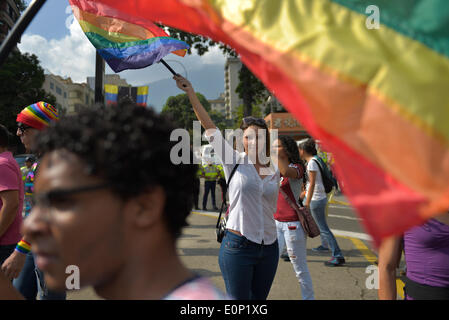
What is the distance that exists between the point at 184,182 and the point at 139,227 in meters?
0.23

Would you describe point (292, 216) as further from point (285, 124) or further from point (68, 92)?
point (68, 92)

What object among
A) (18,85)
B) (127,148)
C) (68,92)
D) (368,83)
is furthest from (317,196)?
(68,92)

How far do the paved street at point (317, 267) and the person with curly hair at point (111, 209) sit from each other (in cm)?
367

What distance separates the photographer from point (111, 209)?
1.08 meters

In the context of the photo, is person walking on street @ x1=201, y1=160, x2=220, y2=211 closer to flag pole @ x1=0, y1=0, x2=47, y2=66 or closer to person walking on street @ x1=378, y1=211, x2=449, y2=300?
person walking on street @ x1=378, y1=211, x2=449, y2=300

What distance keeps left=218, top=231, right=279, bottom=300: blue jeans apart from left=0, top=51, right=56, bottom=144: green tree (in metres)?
29.3

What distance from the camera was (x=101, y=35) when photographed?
2.58m

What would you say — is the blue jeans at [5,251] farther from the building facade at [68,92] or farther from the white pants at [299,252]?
the building facade at [68,92]

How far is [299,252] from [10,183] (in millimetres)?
2722

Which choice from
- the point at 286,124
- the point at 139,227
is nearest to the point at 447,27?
the point at 139,227

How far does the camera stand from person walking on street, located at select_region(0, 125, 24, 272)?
2.82m

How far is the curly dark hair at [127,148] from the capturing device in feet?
3.56

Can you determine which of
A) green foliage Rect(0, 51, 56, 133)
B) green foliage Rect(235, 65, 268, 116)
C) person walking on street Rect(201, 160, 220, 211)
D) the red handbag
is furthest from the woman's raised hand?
green foliage Rect(0, 51, 56, 133)

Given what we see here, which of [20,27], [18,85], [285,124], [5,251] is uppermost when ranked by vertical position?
[18,85]
